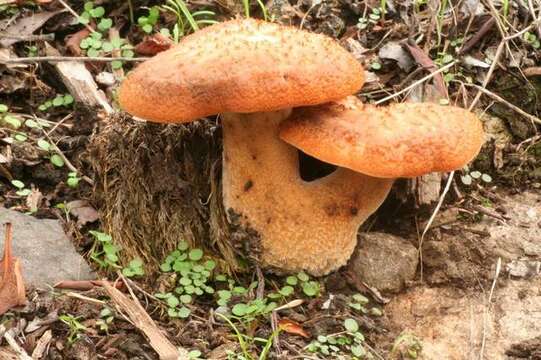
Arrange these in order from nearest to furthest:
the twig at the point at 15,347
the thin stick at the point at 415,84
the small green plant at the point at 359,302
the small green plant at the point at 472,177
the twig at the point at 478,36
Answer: the twig at the point at 15,347, the small green plant at the point at 359,302, the thin stick at the point at 415,84, the small green plant at the point at 472,177, the twig at the point at 478,36

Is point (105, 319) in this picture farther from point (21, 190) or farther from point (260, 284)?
point (21, 190)

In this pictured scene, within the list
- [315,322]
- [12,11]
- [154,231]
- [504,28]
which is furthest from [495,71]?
[12,11]

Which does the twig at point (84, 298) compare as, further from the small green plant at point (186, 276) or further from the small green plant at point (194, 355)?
the small green plant at point (194, 355)

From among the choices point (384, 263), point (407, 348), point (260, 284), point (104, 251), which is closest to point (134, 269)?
point (104, 251)

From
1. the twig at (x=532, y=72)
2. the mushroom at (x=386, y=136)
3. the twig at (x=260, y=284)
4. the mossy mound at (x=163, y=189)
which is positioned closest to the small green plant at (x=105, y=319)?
the mossy mound at (x=163, y=189)

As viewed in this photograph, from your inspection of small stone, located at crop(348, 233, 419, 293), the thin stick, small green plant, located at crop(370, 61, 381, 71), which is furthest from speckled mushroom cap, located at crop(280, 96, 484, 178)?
small green plant, located at crop(370, 61, 381, 71)

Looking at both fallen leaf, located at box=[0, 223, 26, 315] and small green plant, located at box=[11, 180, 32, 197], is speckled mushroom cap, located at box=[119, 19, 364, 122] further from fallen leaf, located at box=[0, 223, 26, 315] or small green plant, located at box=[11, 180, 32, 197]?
small green plant, located at box=[11, 180, 32, 197]
